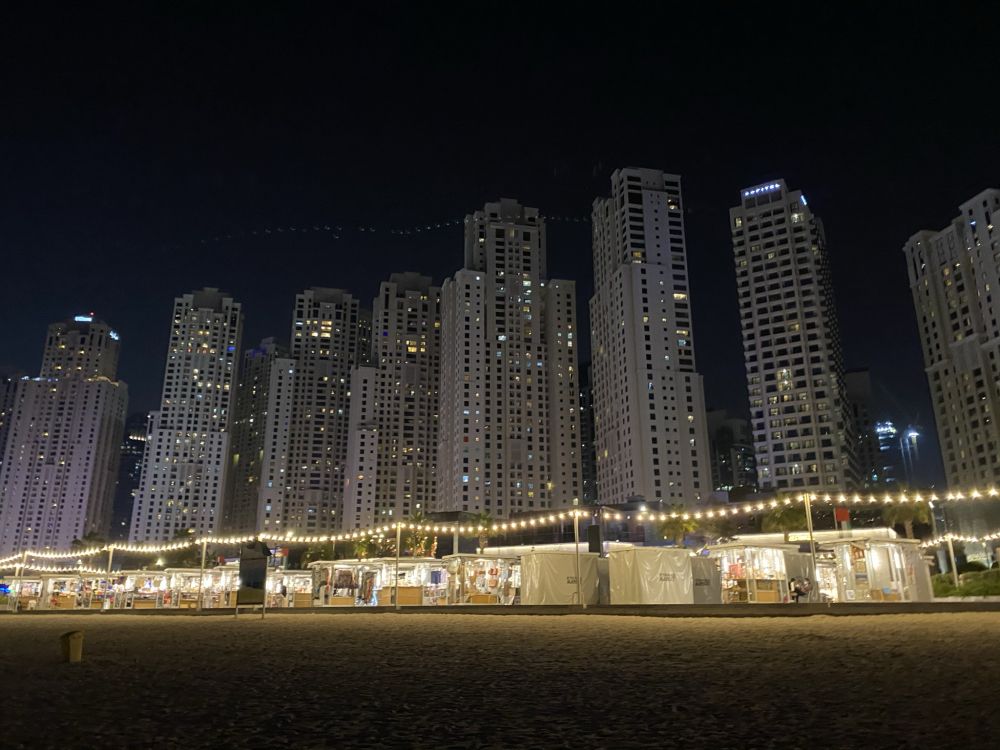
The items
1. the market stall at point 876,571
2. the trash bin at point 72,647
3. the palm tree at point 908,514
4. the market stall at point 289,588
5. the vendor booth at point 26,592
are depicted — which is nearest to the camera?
the trash bin at point 72,647

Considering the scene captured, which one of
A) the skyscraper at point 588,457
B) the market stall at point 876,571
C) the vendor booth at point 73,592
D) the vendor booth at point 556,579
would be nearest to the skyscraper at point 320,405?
the skyscraper at point 588,457

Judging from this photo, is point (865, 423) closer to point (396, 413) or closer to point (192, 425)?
point (396, 413)

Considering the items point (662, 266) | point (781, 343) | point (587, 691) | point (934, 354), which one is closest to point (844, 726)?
point (587, 691)

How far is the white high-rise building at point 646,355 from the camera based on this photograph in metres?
122

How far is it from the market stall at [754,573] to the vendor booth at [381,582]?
14053 millimetres

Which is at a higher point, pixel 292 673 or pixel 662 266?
pixel 662 266

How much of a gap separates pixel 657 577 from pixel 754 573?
5.11 m

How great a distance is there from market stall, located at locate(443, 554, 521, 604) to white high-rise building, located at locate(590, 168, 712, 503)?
84199 mm

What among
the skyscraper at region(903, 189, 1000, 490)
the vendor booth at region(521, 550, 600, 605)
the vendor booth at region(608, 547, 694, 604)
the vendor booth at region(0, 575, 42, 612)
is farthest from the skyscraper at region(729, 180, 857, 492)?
the vendor booth at region(0, 575, 42, 612)

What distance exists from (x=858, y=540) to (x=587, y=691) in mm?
28848

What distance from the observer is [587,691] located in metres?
8.15

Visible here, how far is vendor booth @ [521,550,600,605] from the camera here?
1308 inches

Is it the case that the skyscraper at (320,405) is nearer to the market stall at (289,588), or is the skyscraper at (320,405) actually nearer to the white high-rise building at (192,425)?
the white high-rise building at (192,425)

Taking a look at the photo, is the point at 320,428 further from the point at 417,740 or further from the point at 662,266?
the point at 417,740
